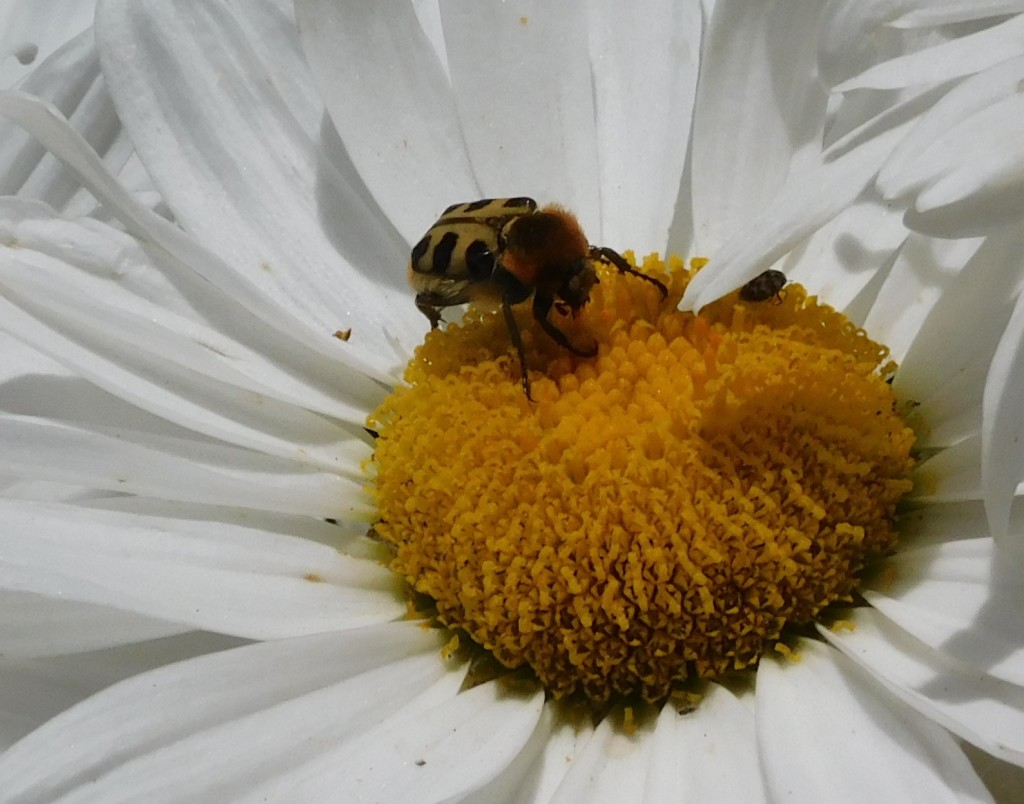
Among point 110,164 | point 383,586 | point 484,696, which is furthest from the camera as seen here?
point 110,164

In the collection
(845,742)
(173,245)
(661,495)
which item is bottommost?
(845,742)

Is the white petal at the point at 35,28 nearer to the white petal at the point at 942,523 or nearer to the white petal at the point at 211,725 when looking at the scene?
the white petal at the point at 211,725

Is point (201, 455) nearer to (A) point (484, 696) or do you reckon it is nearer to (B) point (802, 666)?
(A) point (484, 696)

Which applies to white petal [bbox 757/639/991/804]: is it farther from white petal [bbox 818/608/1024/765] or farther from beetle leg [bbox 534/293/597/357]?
beetle leg [bbox 534/293/597/357]

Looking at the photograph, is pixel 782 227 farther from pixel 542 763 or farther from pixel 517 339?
pixel 542 763

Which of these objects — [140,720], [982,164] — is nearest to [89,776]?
[140,720]

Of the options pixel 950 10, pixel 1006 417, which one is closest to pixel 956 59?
pixel 950 10
